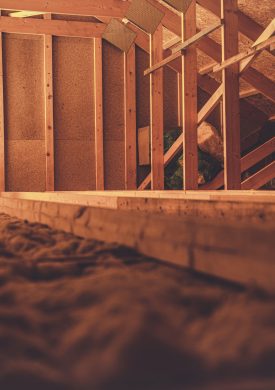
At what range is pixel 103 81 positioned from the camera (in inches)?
253

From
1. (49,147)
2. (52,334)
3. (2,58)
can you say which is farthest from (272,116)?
(52,334)

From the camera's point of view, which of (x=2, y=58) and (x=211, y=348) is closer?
(x=211, y=348)

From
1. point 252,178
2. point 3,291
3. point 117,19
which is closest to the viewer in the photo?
point 3,291

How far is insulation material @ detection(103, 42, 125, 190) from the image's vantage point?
21.0 feet

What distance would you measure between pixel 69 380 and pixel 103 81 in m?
6.02

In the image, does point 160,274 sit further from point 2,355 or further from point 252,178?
point 252,178

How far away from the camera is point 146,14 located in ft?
17.2

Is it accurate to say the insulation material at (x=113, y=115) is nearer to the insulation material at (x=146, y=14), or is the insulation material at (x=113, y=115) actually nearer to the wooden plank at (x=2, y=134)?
the insulation material at (x=146, y=14)

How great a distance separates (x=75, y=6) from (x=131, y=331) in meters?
5.11

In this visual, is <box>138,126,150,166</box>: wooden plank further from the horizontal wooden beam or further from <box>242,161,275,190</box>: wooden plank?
→ the horizontal wooden beam

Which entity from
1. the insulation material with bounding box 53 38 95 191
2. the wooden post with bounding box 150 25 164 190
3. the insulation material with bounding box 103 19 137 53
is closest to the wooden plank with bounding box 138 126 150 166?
the insulation material with bounding box 53 38 95 191

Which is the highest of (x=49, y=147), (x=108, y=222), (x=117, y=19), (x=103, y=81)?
(x=117, y=19)

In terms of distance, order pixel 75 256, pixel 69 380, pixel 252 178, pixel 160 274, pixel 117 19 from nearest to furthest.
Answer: pixel 69 380
pixel 160 274
pixel 75 256
pixel 252 178
pixel 117 19

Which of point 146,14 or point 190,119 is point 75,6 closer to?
Answer: point 146,14
